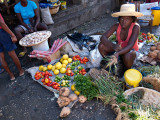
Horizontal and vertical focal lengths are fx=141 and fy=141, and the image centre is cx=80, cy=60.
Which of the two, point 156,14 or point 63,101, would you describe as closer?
point 63,101

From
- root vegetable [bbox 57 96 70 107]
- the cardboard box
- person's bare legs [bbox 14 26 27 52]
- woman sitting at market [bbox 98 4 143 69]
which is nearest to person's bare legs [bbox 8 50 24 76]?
the cardboard box

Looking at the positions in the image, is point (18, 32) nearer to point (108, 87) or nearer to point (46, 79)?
point (46, 79)

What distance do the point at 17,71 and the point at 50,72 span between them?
995 mm

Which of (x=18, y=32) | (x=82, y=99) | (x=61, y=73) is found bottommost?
(x=82, y=99)

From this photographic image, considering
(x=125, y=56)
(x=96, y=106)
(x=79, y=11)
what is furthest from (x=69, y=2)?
(x=96, y=106)

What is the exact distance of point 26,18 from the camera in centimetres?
446

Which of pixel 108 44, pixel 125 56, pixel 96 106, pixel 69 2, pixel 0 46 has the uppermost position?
pixel 69 2

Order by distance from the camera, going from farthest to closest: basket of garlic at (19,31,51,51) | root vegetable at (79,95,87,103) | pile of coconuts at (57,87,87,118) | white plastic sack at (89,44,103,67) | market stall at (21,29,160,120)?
1. basket of garlic at (19,31,51,51)
2. white plastic sack at (89,44,103,67)
3. root vegetable at (79,95,87,103)
4. pile of coconuts at (57,87,87,118)
5. market stall at (21,29,160,120)

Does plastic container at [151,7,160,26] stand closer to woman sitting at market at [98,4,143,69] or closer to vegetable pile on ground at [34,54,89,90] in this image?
woman sitting at market at [98,4,143,69]

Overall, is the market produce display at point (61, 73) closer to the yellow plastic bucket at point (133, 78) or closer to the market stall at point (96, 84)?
the market stall at point (96, 84)

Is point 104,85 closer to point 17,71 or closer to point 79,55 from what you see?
point 79,55

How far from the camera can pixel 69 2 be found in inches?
285

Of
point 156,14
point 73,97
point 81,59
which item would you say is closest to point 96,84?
point 73,97

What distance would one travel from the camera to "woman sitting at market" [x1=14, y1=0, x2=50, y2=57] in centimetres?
Result: 427
